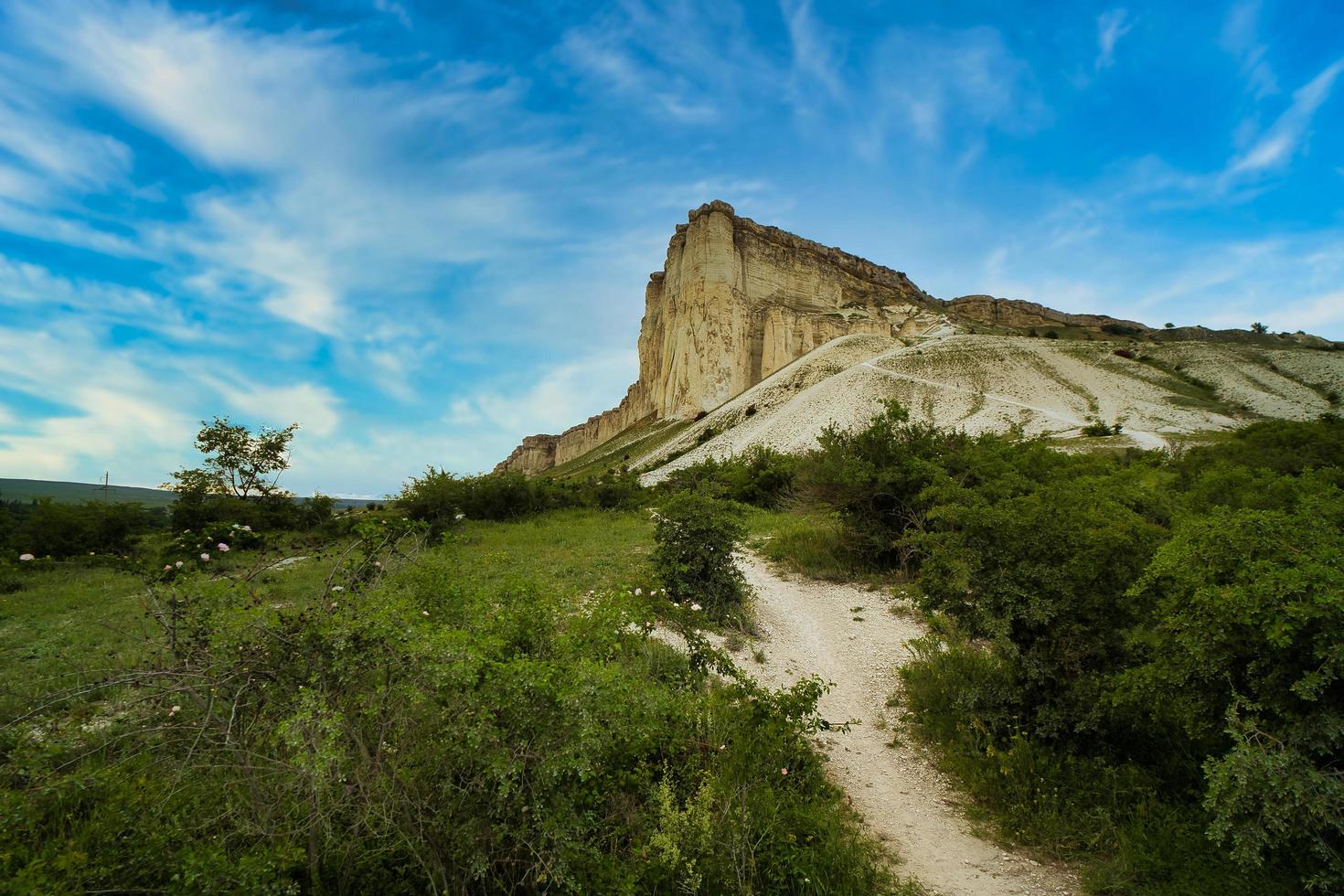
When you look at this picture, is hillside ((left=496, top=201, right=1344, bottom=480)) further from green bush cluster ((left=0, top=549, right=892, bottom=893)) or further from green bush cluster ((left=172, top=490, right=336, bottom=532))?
green bush cluster ((left=172, top=490, right=336, bottom=532))

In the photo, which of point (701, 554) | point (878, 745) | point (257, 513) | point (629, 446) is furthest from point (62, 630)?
point (629, 446)

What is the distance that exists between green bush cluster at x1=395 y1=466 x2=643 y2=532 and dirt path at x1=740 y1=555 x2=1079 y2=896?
1188 cm

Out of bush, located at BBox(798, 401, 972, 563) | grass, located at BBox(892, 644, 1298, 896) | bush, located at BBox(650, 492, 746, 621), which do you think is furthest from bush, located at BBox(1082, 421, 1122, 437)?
grass, located at BBox(892, 644, 1298, 896)

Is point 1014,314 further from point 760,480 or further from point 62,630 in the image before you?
point 62,630

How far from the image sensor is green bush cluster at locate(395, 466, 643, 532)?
18.2 meters

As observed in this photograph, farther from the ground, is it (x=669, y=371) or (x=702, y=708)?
(x=669, y=371)

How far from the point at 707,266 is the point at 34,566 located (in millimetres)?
68176

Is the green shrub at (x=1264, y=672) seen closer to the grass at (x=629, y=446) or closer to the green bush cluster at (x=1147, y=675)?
the green bush cluster at (x=1147, y=675)

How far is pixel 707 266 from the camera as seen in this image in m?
72.1

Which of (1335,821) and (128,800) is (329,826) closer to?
(128,800)

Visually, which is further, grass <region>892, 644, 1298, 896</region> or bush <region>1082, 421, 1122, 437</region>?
bush <region>1082, 421, 1122, 437</region>

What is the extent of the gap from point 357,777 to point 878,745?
4562 millimetres

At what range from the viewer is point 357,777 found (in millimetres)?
2553

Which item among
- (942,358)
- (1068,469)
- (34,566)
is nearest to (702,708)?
(1068,469)
